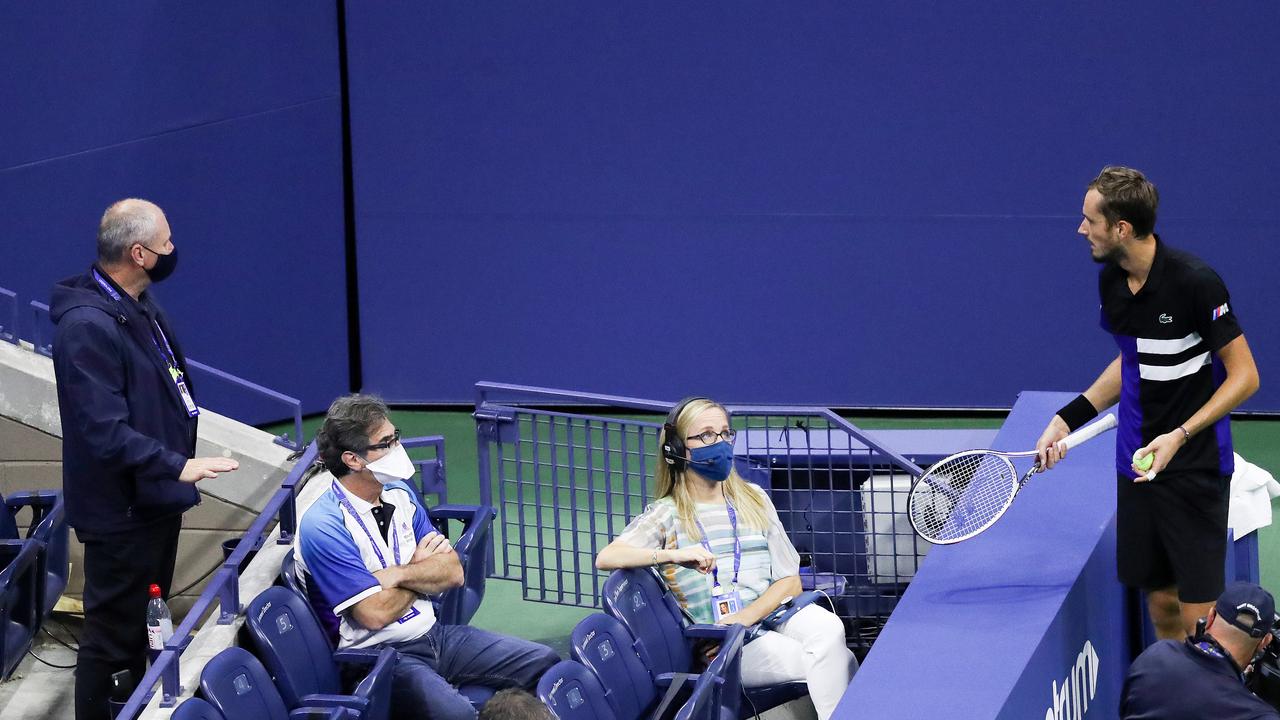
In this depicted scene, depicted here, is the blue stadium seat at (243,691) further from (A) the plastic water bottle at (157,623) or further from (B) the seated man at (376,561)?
(A) the plastic water bottle at (157,623)

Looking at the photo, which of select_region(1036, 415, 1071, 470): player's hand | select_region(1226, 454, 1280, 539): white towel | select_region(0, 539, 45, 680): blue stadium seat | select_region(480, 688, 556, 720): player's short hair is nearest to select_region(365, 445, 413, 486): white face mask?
select_region(0, 539, 45, 680): blue stadium seat

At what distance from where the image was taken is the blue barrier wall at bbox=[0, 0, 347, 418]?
26.2ft

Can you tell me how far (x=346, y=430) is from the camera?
16.4ft

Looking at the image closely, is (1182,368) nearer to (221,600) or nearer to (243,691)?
(243,691)

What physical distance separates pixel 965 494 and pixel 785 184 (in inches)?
207

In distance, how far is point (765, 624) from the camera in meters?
5.39

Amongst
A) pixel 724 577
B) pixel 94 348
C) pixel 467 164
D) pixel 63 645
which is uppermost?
pixel 467 164

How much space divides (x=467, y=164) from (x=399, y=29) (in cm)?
92

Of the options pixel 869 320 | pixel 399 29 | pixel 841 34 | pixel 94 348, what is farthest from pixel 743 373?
pixel 94 348

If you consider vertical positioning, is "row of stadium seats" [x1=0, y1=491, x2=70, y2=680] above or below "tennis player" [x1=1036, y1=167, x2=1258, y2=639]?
below

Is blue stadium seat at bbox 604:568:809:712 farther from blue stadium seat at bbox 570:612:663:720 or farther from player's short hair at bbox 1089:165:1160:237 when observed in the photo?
player's short hair at bbox 1089:165:1160:237

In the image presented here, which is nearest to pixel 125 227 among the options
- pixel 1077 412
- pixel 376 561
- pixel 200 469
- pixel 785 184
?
pixel 200 469

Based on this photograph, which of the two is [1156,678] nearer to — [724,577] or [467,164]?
[724,577]

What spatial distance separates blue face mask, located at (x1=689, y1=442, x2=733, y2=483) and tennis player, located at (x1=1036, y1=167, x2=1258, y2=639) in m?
1.23
